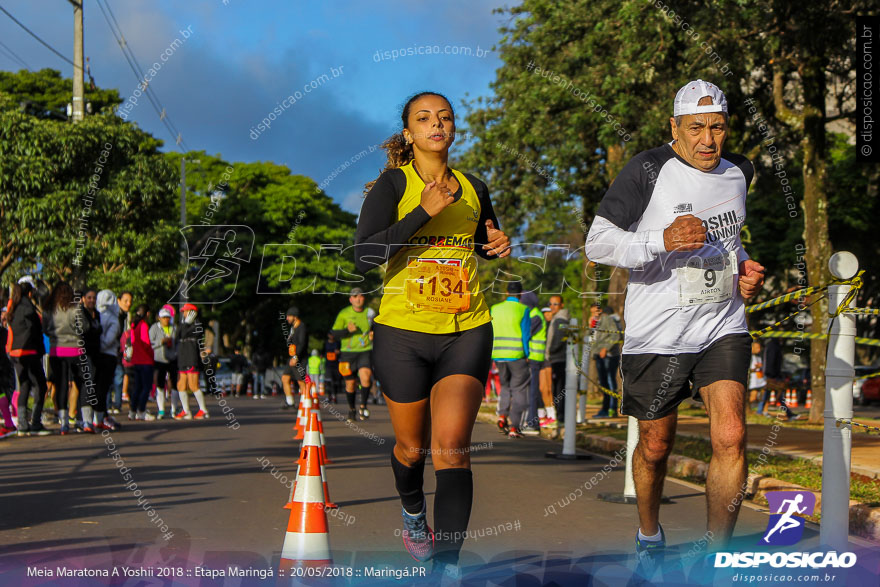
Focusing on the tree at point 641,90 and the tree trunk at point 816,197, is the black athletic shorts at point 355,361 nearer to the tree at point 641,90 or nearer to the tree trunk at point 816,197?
the tree at point 641,90

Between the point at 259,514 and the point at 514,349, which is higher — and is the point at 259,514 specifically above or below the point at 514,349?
below

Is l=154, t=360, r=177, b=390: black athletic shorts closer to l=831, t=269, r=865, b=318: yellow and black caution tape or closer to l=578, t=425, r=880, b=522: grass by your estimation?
l=578, t=425, r=880, b=522: grass

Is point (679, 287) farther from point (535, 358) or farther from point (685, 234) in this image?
point (535, 358)

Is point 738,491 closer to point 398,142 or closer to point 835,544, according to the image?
point 835,544

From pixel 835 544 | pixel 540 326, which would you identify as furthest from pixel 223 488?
pixel 540 326

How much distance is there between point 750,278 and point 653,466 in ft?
3.16

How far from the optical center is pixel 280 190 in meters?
48.5

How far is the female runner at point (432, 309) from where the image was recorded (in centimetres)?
439

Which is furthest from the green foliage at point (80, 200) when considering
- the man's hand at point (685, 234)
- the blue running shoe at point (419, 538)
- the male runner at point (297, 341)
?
the man's hand at point (685, 234)

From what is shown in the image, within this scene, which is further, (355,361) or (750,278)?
(355,361)

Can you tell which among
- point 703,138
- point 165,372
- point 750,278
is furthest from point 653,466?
point 165,372

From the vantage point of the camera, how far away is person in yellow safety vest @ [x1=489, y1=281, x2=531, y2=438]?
13711 millimetres

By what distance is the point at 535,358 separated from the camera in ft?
49.5

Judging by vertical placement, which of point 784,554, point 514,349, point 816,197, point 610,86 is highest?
point 610,86
